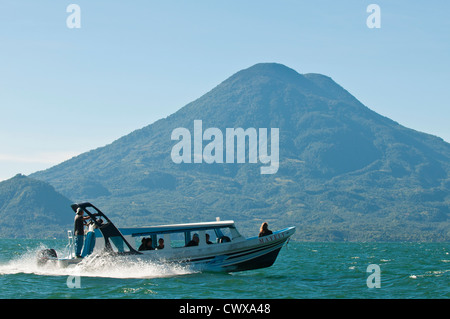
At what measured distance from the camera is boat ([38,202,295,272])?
1319 inches

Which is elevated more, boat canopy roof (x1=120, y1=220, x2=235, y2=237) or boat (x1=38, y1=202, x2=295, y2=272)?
boat canopy roof (x1=120, y1=220, x2=235, y2=237)

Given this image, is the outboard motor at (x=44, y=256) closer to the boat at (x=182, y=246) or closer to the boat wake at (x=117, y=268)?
the boat at (x=182, y=246)

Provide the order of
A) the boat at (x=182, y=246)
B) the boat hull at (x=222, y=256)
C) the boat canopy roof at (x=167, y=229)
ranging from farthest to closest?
1. the boat canopy roof at (x=167, y=229)
2. the boat hull at (x=222, y=256)
3. the boat at (x=182, y=246)

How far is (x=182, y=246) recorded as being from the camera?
35281 millimetres

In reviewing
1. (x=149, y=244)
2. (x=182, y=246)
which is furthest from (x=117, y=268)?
(x=182, y=246)

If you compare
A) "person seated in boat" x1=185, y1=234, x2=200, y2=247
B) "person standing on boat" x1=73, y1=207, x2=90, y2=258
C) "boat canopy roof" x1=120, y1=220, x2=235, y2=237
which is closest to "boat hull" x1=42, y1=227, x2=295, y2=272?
"person seated in boat" x1=185, y1=234, x2=200, y2=247

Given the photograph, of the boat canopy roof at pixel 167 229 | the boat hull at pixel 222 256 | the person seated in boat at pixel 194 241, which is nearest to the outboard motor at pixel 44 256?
the boat hull at pixel 222 256

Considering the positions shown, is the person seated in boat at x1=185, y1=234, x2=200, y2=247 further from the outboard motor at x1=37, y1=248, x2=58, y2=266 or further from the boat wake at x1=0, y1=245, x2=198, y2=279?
the outboard motor at x1=37, y1=248, x2=58, y2=266

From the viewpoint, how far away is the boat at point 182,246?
110 feet

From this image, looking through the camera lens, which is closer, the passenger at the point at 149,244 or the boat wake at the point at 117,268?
the boat wake at the point at 117,268

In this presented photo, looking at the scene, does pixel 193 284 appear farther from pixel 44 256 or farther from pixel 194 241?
pixel 44 256
